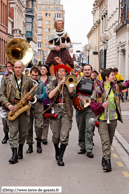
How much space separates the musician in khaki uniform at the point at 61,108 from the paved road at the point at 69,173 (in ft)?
1.42

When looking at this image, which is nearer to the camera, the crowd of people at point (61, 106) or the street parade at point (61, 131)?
A: the street parade at point (61, 131)

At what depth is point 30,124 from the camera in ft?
28.6

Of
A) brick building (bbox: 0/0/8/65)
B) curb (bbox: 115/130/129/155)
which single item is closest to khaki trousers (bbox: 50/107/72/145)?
curb (bbox: 115/130/129/155)

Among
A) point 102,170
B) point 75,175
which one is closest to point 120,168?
point 102,170

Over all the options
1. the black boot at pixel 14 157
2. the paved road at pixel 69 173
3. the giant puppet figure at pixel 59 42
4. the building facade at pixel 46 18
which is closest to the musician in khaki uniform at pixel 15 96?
the black boot at pixel 14 157

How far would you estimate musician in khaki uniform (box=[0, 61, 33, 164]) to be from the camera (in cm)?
762

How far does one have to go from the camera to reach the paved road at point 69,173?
20.0ft

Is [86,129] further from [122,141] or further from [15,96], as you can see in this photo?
[122,141]

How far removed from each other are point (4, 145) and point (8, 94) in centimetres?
243

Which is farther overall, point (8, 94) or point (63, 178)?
point (8, 94)

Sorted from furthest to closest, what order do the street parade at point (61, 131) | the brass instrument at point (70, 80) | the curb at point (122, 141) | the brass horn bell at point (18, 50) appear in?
the curb at point (122, 141)
the brass horn bell at point (18, 50)
the brass instrument at point (70, 80)
the street parade at point (61, 131)

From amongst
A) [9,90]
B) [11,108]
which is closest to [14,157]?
[11,108]

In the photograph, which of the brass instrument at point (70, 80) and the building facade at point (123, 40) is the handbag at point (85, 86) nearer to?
the brass instrument at point (70, 80)

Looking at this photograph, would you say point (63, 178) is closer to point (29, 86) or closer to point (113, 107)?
point (113, 107)
